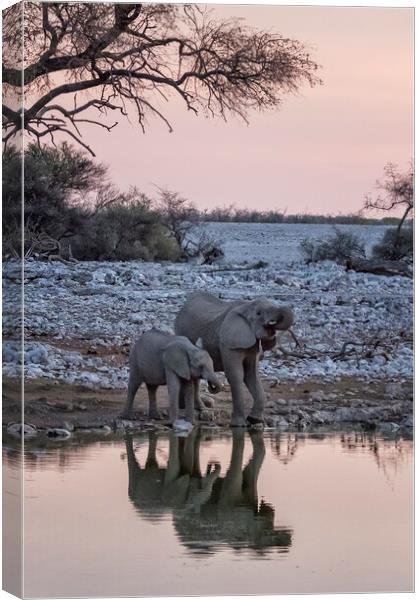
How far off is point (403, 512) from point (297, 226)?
2061 millimetres

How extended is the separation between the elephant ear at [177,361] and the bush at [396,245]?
193cm

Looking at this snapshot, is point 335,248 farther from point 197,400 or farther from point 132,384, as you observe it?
point 132,384

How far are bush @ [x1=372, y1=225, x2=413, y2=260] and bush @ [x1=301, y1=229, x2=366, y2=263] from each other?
0.51 feet

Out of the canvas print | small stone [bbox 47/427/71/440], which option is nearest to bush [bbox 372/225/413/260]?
the canvas print

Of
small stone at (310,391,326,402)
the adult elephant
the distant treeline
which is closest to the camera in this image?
the distant treeline

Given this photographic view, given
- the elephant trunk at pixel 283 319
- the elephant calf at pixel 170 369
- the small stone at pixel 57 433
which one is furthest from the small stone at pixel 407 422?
the small stone at pixel 57 433

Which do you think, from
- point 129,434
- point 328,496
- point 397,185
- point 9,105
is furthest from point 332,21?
point 129,434

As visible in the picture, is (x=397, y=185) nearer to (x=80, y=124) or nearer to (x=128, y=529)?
(x=80, y=124)

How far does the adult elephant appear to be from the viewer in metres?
13.1

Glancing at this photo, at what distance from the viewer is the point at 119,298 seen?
45.4ft

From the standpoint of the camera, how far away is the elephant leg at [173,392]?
1316cm

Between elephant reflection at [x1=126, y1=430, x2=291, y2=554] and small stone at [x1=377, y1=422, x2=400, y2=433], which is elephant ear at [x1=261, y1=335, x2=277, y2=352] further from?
elephant reflection at [x1=126, y1=430, x2=291, y2=554]

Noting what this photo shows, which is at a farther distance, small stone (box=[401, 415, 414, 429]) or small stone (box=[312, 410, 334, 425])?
small stone (box=[312, 410, 334, 425])

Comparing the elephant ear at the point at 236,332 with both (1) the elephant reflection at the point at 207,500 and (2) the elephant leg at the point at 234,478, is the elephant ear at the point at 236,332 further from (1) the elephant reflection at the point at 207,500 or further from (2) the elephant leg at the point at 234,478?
(1) the elephant reflection at the point at 207,500
